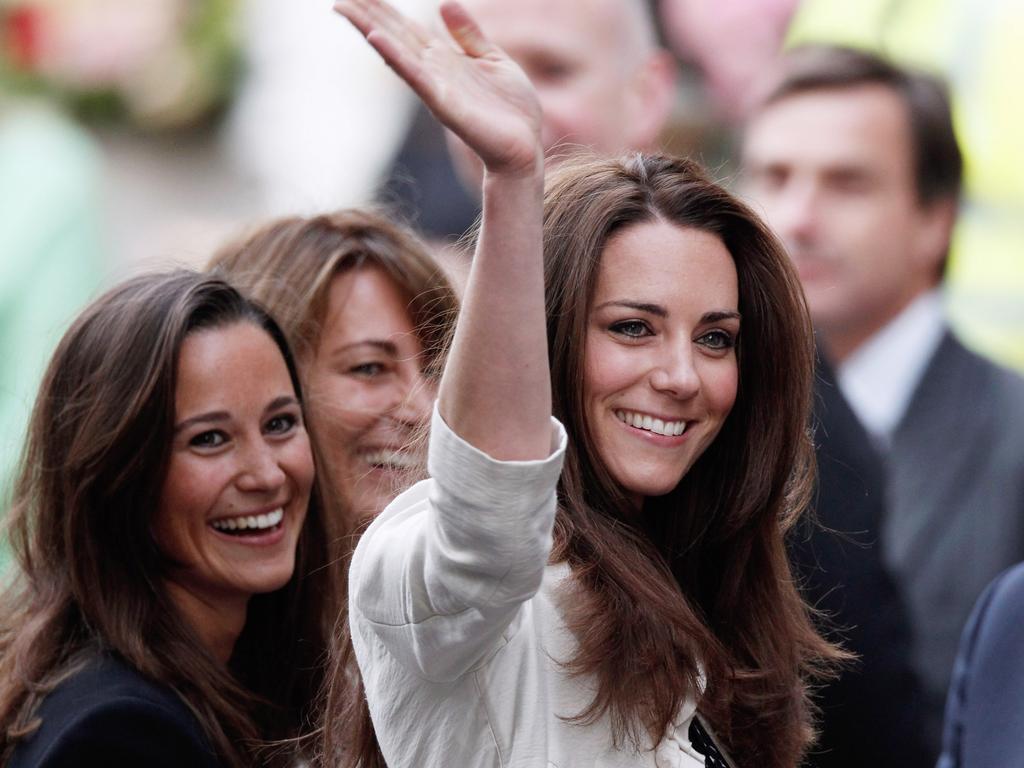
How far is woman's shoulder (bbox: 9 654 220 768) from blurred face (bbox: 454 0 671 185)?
260 centimetres

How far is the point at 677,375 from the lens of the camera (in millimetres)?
2197

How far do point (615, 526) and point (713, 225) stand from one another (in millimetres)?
498

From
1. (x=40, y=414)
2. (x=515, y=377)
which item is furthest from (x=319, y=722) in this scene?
(x=515, y=377)

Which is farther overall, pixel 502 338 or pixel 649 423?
pixel 649 423

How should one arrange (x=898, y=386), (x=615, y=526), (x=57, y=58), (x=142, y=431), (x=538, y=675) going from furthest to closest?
(x=57, y=58), (x=898, y=386), (x=142, y=431), (x=615, y=526), (x=538, y=675)

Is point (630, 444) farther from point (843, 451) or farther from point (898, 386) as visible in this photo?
point (898, 386)

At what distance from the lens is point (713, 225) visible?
2.38 meters

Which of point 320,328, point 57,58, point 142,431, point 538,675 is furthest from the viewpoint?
point 57,58

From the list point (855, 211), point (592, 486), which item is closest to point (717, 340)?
point (592, 486)

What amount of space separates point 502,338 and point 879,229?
3301 mm

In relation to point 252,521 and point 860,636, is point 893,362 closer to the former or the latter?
point 860,636

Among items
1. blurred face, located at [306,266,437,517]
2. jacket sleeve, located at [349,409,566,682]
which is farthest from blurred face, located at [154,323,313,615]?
jacket sleeve, located at [349,409,566,682]

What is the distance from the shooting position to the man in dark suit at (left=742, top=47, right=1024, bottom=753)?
15.4 feet

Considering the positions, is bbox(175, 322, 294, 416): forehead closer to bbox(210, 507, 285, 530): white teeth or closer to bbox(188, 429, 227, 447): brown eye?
bbox(188, 429, 227, 447): brown eye
